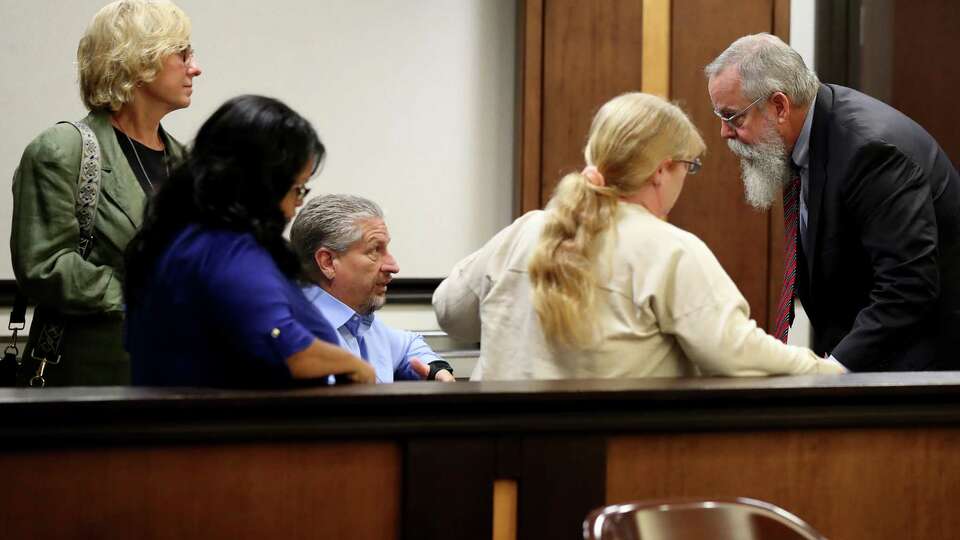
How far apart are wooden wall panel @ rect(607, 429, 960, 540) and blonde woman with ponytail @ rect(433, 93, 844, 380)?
0.62 feet

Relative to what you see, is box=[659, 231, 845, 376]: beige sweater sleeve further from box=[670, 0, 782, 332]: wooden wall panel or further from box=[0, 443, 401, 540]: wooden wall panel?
box=[670, 0, 782, 332]: wooden wall panel

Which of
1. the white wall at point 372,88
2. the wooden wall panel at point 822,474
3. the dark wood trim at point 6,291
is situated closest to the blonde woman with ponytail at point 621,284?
the wooden wall panel at point 822,474

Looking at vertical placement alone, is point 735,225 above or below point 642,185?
below

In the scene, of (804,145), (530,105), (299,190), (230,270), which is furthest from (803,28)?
(230,270)

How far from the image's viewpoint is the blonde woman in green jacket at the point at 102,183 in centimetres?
311

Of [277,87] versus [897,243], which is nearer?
[897,243]

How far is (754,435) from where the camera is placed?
2.48m

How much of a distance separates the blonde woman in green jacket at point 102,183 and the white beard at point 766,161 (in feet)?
5.39

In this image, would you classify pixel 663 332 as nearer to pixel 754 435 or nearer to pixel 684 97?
pixel 754 435

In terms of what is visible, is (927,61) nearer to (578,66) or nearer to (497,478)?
(578,66)

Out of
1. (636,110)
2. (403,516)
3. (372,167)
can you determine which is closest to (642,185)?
(636,110)

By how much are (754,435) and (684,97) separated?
3195 mm

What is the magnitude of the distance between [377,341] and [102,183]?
2.95 feet

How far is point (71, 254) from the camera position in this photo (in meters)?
3.12
